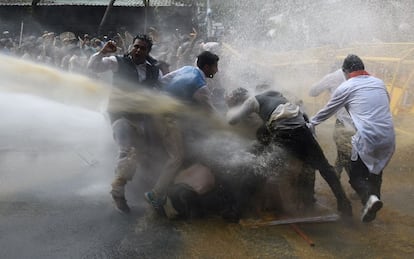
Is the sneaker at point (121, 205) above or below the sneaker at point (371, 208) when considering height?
below

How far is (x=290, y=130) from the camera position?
450 centimetres

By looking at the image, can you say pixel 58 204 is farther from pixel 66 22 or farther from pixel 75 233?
pixel 66 22

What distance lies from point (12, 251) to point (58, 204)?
1.22 meters

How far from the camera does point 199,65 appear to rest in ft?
16.0

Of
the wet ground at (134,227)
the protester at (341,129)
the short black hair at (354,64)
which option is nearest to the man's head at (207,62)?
the short black hair at (354,64)

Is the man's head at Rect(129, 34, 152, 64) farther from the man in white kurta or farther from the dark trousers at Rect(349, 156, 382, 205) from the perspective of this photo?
the dark trousers at Rect(349, 156, 382, 205)

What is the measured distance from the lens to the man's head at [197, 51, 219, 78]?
4824 millimetres

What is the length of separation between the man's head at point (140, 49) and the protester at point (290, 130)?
4.14 feet

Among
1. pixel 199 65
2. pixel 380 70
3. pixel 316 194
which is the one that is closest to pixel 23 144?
pixel 199 65

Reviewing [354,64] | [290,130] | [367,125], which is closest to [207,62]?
[290,130]

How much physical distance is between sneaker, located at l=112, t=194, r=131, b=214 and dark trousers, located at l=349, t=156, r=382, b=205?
2556 mm

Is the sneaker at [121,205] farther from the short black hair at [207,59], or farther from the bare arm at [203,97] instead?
the short black hair at [207,59]

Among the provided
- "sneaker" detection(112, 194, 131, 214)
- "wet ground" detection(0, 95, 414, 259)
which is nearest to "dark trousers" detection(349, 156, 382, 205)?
"wet ground" detection(0, 95, 414, 259)

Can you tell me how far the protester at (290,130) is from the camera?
4.50m
